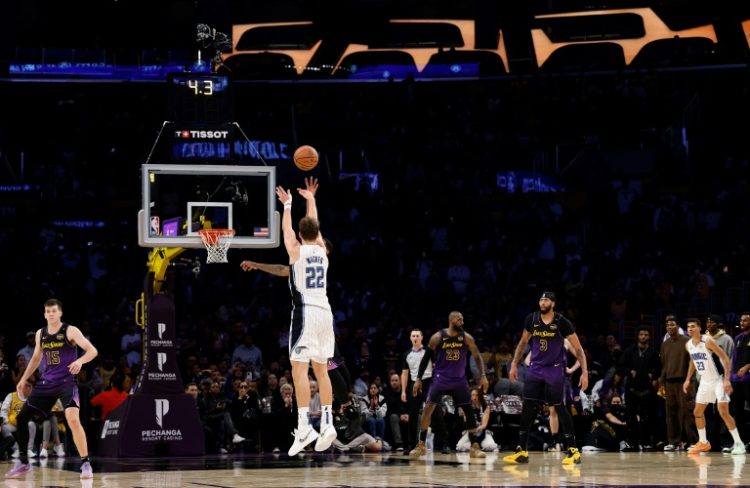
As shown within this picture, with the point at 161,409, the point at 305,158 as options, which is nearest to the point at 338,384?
the point at 305,158

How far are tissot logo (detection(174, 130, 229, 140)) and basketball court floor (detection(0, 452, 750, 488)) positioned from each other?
473 centimetres

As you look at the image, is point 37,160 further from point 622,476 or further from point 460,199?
point 622,476

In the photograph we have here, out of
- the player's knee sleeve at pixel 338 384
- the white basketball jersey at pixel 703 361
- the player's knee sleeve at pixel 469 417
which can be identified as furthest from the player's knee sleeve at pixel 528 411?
the white basketball jersey at pixel 703 361

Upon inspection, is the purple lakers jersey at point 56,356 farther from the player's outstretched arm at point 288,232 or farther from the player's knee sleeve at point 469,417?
the player's knee sleeve at point 469,417

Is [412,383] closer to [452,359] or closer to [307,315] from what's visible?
[452,359]

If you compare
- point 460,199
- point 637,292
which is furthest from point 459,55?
point 637,292

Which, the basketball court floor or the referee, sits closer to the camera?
the basketball court floor

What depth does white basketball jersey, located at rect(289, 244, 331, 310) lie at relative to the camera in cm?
1124

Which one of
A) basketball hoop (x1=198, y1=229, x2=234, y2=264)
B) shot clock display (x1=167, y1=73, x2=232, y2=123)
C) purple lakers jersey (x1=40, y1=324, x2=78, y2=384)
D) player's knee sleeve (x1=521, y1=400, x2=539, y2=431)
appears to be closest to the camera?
purple lakers jersey (x1=40, y1=324, x2=78, y2=384)

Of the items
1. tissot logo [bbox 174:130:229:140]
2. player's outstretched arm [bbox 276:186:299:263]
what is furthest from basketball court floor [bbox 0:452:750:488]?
tissot logo [bbox 174:130:229:140]

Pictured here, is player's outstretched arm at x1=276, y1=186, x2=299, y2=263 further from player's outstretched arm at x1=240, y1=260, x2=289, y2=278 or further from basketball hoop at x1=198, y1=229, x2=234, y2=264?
basketball hoop at x1=198, y1=229, x2=234, y2=264

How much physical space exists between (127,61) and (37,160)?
11.3ft

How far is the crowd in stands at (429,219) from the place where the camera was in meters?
25.3

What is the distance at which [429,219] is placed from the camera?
101 feet
